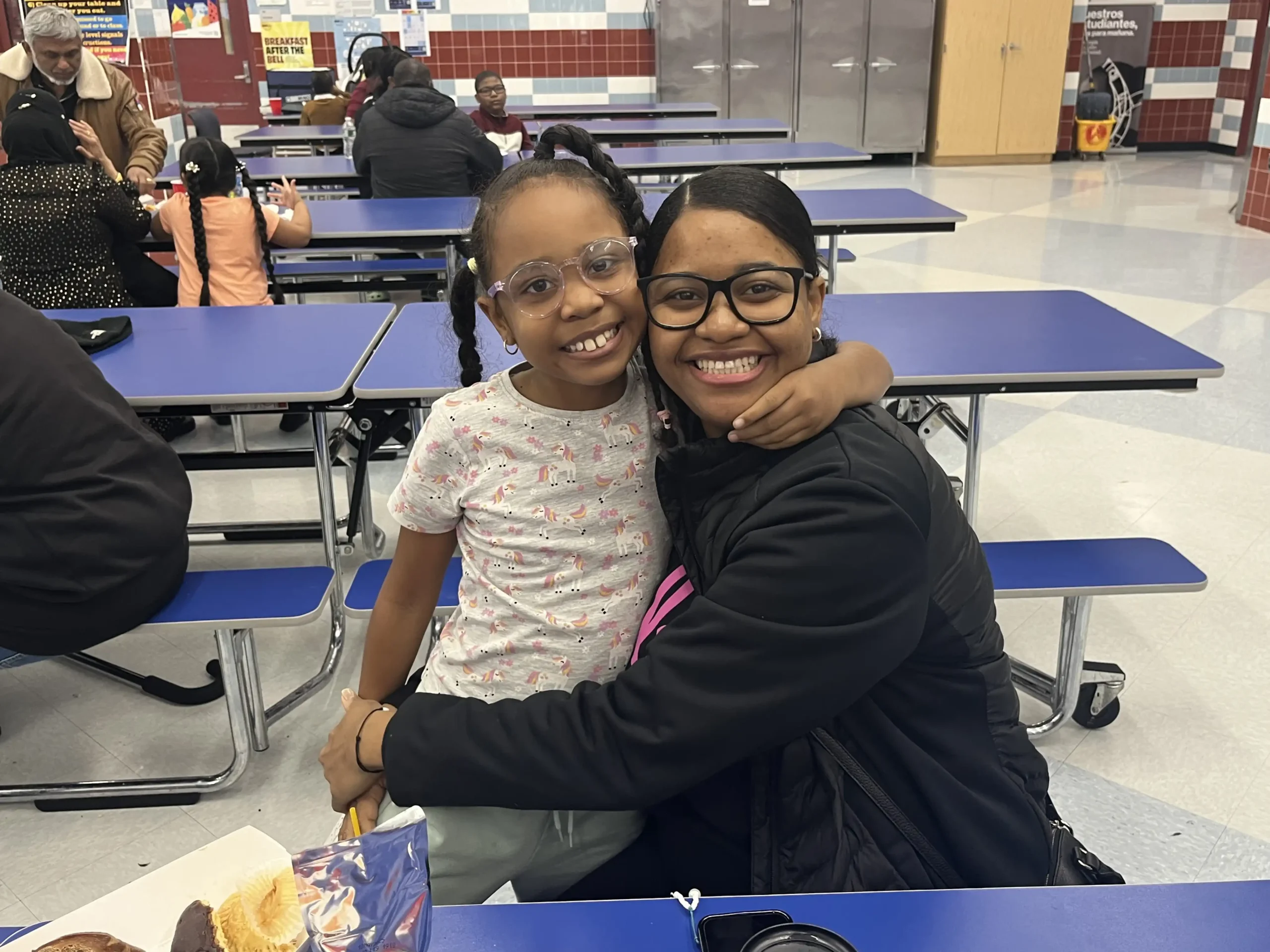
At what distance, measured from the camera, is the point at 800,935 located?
2.44 ft

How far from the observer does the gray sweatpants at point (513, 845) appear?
1.11 m

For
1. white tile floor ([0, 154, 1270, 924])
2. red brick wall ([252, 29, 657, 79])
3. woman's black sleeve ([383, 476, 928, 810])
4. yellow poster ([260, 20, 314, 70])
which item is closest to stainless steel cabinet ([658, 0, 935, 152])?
red brick wall ([252, 29, 657, 79])

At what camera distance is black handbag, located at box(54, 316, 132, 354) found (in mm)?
2396

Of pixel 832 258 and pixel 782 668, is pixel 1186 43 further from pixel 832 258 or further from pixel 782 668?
pixel 782 668

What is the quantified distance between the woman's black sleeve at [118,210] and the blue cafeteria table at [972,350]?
1435 mm

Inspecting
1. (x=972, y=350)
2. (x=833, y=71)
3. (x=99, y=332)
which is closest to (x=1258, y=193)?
(x=833, y=71)

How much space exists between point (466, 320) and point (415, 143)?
3.76 meters

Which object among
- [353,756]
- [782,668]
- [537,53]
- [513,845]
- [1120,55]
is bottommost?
[513,845]

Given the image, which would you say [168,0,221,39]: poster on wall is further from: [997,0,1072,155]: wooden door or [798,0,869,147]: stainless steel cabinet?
[997,0,1072,155]: wooden door

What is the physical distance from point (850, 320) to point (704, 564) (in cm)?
164

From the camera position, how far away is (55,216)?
3412mm

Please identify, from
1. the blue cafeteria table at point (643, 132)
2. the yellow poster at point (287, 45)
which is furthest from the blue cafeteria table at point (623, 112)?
the yellow poster at point (287, 45)

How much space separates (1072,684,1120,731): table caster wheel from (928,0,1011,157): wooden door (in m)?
8.92

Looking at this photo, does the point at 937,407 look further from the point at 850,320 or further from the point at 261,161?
the point at 261,161
